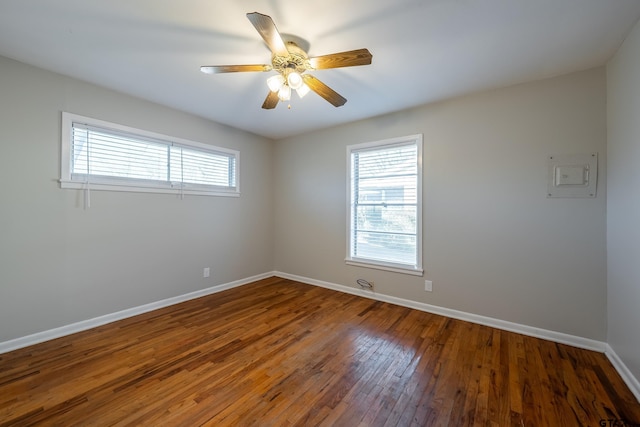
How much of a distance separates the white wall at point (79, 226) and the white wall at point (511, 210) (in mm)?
2501

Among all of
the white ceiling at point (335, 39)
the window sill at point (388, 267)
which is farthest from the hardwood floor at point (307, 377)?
the white ceiling at point (335, 39)

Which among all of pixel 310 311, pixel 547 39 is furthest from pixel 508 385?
pixel 547 39

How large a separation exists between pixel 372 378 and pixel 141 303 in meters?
2.77

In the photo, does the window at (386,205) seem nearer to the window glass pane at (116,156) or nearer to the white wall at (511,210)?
the white wall at (511,210)

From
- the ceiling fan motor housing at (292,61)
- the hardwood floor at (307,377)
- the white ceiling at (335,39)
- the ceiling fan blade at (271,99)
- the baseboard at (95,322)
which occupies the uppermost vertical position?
the white ceiling at (335,39)

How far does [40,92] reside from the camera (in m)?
2.37

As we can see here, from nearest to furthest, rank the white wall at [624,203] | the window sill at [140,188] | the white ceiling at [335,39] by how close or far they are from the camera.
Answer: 1. the white ceiling at [335,39]
2. the white wall at [624,203]
3. the window sill at [140,188]

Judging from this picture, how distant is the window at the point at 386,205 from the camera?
3236mm

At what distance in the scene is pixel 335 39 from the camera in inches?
76.4

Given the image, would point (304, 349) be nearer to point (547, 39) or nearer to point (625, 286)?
point (625, 286)

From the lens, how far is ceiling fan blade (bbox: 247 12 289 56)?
1.39 meters

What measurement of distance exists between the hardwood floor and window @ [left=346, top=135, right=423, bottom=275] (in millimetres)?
877

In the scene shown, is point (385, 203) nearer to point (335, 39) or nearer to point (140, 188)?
point (335, 39)

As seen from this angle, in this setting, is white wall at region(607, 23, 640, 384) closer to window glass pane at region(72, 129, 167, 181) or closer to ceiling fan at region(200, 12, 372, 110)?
ceiling fan at region(200, 12, 372, 110)
